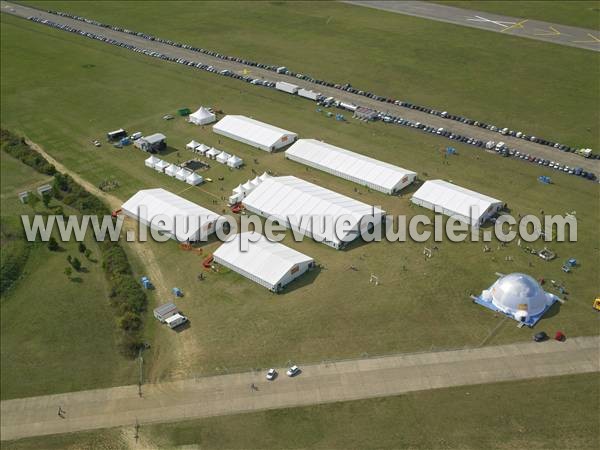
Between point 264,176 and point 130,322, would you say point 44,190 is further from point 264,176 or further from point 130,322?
point 130,322

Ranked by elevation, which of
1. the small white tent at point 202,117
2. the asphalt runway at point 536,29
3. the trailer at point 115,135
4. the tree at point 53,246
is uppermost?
the asphalt runway at point 536,29

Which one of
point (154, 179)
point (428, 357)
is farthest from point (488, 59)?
point (428, 357)

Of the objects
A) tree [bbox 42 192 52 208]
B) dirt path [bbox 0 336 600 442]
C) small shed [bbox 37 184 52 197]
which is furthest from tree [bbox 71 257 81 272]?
dirt path [bbox 0 336 600 442]

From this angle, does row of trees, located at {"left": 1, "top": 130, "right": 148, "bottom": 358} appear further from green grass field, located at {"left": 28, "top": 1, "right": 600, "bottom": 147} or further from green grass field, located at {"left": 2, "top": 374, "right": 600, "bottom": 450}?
green grass field, located at {"left": 28, "top": 1, "right": 600, "bottom": 147}

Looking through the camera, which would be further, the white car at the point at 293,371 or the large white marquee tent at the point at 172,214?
the large white marquee tent at the point at 172,214

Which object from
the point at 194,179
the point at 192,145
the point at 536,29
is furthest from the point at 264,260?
the point at 536,29

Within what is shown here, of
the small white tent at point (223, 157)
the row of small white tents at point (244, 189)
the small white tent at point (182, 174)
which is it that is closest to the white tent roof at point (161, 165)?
the small white tent at point (182, 174)

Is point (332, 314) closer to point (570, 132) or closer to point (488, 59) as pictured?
point (570, 132)

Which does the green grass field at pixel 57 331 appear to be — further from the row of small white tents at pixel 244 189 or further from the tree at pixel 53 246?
the row of small white tents at pixel 244 189
